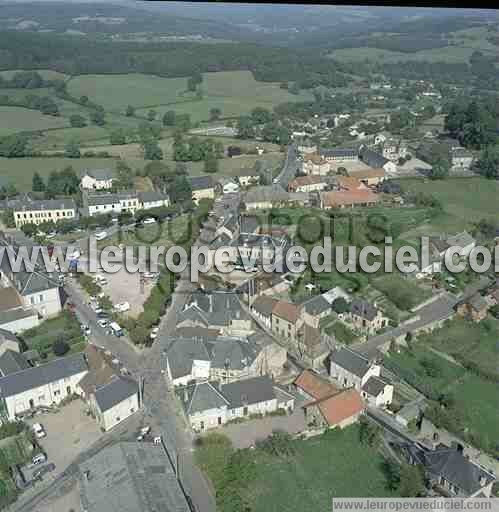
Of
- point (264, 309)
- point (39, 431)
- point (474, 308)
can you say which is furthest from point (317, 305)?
point (39, 431)

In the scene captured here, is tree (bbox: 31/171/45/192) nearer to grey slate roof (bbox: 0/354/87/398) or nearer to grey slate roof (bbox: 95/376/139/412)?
grey slate roof (bbox: 0/354/87/398)

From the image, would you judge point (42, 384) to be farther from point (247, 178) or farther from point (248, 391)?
point (247, 178)

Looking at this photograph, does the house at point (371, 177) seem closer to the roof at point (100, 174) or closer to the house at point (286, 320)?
the roof at point (100, 174)

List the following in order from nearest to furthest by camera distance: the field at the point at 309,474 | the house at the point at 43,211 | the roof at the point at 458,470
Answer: the roof at the point at 458,470 < the field at the point at 309,474 < the house at the point at 43,211

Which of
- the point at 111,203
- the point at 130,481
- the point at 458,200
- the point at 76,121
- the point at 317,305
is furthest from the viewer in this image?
the point at 76,121

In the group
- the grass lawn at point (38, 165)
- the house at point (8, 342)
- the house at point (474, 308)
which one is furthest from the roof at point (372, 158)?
the house at point (8, 342)

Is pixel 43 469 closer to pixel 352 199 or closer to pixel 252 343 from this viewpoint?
pixel 252 343
